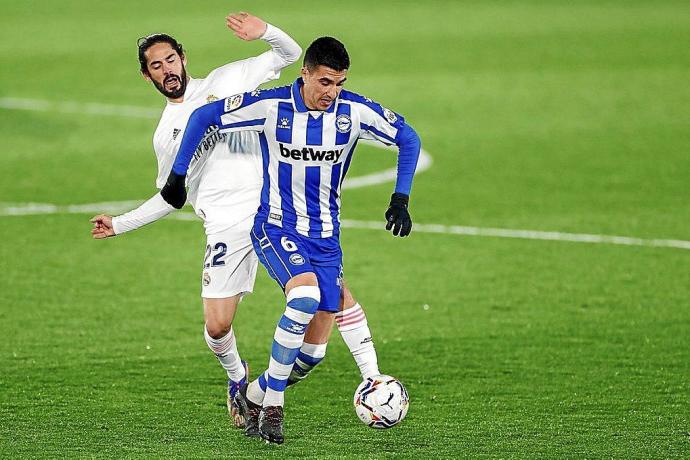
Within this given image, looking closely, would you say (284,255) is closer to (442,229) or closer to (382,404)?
(382,404)

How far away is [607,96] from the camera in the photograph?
19.8 m

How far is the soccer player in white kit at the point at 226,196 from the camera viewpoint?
25.0 feet

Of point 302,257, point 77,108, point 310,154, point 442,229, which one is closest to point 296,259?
point 302,257

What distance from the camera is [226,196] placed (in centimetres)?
799

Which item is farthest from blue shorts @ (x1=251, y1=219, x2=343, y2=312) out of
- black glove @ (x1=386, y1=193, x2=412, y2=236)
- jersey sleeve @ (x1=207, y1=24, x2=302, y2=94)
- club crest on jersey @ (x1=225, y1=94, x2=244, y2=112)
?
jersey sleeve @ (x1=207, y1=24, x2=302, y2=94)

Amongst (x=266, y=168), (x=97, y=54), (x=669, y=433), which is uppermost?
(x=266, y=168)

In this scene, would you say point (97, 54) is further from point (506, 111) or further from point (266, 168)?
point (266, 168)

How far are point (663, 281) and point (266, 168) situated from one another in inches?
193

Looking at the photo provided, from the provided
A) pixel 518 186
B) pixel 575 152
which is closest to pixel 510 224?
pixel 518 186

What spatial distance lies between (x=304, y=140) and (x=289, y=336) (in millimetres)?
1067

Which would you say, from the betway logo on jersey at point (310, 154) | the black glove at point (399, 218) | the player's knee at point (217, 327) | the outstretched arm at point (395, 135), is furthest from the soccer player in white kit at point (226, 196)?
the outstretched arm at point (395, 135)

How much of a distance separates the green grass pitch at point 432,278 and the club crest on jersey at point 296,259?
3.15ft

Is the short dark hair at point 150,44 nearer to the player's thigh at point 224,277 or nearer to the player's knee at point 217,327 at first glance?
the player's thigh at point 224,277

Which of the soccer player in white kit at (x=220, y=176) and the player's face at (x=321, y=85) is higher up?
the player's face at (x=321, y=85)
